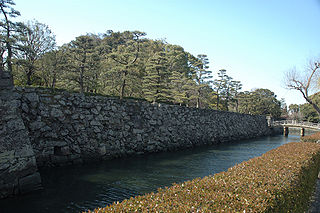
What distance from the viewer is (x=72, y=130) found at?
9570mm

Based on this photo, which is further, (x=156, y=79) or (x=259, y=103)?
(x=259, y=103)

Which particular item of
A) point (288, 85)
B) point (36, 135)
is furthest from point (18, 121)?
point (288, 85)

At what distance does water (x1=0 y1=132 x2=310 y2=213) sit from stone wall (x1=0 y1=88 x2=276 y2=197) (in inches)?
21.6

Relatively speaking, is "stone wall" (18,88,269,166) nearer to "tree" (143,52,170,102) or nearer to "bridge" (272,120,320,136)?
"tree" (143,52,170,102)

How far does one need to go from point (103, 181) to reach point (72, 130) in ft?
10.1

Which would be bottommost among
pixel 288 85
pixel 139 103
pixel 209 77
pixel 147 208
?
pixel 147 208

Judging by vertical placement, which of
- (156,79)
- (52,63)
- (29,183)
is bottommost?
(29,183)

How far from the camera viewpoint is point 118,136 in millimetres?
11391

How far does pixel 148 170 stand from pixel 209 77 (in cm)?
1867

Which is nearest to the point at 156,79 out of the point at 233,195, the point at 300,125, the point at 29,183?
the point at 29,183

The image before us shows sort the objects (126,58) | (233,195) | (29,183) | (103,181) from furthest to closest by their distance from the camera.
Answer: (126,58)
(103,181)
(29,183)
(233,195)

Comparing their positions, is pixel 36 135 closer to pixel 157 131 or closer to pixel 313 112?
pixel 157 131

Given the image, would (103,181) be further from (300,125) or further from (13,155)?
(300,125)

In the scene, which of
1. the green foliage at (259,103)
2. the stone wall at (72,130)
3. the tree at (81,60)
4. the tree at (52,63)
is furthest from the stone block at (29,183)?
the green foliage at (259,103)
